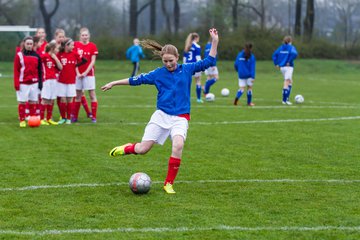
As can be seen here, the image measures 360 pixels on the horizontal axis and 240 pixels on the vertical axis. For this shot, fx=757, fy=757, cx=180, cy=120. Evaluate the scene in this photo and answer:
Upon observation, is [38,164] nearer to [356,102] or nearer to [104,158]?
[104,158]

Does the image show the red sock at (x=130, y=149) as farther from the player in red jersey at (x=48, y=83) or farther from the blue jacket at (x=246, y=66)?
the blue jacket at (x=246, y=66)

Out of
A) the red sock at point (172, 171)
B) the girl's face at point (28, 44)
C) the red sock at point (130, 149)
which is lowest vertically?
the red sock at point (172, 171)

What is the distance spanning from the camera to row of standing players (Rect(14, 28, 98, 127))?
16562mm

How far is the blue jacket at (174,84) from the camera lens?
9336mm

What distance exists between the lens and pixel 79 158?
1207 centimetres

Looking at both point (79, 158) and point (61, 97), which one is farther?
point (61, 97)

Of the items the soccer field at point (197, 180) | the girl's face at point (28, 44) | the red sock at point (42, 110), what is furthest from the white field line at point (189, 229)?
the red sock at point (42, 110)

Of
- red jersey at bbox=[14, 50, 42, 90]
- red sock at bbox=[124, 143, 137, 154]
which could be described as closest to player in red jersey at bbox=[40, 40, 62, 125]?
red jersey at bbox=[14, 50, 42, 90]

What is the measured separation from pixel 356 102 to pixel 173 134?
50.9 feet

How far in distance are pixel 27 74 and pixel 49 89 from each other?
2.55ft

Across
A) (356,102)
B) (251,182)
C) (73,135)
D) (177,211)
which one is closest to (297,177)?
(251,182)

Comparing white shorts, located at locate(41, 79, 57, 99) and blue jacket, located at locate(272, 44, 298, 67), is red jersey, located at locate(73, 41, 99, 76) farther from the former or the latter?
blue jacket, located at locate(272, 44, 298, 67)

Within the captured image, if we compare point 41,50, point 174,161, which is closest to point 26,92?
point 41,50

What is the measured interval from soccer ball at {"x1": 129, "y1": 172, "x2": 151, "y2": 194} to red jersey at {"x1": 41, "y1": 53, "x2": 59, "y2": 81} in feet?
27.6
